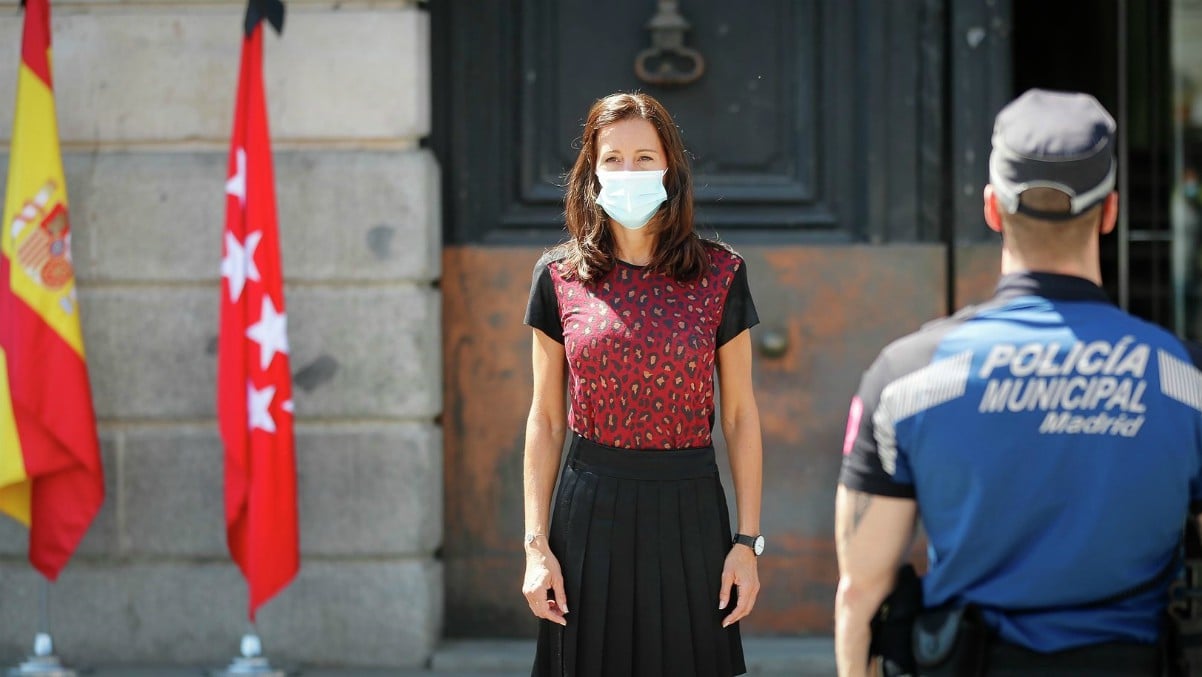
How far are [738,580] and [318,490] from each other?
2573mm

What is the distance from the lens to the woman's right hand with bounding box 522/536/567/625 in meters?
3.41

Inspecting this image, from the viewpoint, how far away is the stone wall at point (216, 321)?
5.61m

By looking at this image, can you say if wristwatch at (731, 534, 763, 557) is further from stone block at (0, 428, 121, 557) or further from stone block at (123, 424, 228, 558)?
stone block at (0, 428, 121, 557)

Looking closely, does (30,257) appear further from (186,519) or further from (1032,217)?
(1032,217)

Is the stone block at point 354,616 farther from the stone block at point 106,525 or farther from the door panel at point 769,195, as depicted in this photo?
the stone block at point 106,525

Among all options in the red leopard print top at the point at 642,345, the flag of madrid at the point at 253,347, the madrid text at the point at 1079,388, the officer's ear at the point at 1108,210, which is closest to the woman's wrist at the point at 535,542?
the red leopard print top at the point at 642,345

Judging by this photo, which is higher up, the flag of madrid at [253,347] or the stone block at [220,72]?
the stone block at [220,72]

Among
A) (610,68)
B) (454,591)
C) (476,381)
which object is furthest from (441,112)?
(454,591)

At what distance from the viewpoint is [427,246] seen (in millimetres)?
5625

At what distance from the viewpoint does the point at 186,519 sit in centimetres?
566

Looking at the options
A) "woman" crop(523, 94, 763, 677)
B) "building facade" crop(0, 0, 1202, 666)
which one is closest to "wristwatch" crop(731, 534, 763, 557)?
"woman" crop(523, 94, 763, 677)

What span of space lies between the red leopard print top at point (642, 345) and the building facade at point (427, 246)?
2225 millimetres

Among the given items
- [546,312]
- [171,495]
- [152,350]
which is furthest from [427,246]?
[546,312]

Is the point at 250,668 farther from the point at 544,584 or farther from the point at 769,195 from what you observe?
the point at 769,195
